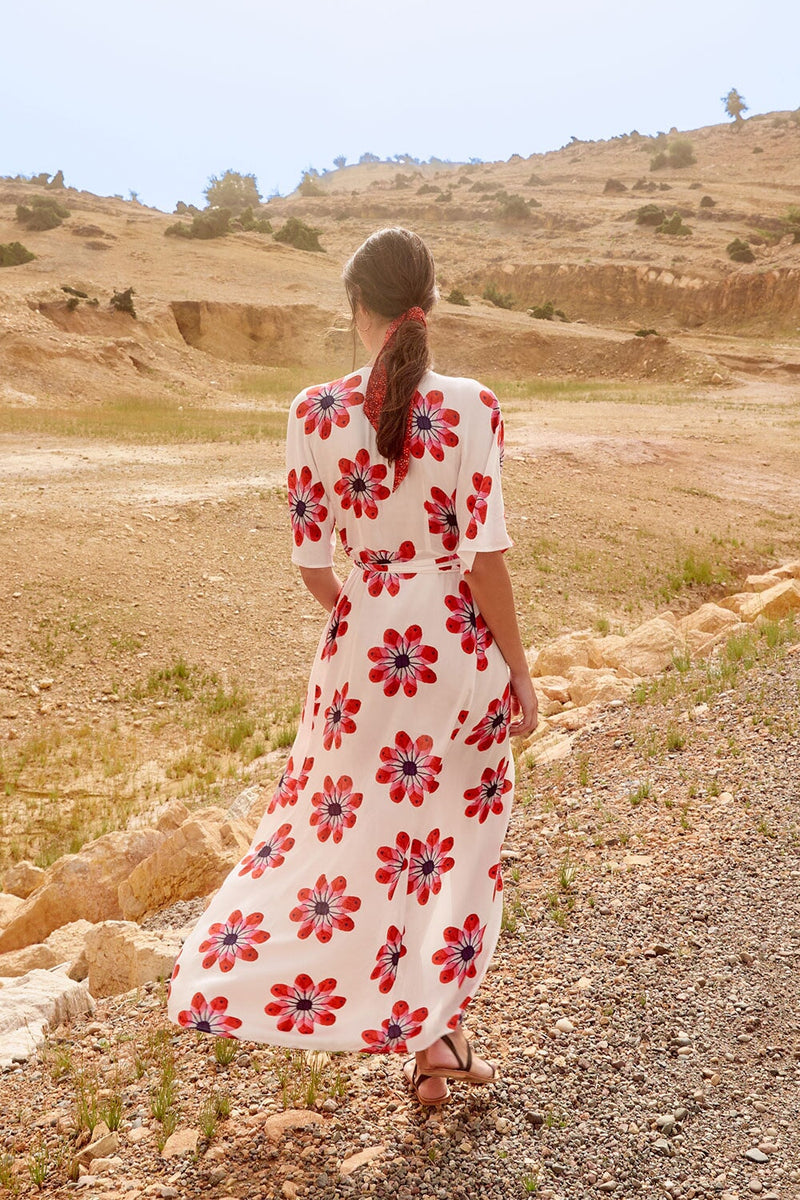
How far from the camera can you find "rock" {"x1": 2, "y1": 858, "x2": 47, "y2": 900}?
630cm

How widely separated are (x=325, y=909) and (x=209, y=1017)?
374mm

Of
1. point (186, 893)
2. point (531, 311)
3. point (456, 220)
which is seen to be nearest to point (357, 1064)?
point (186, 893)

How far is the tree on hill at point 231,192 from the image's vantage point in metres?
57.4

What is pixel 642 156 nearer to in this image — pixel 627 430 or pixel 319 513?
pixel 627 430

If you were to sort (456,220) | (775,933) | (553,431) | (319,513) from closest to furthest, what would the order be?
(319,513)
(775,933)
(553,431)
(456,220)

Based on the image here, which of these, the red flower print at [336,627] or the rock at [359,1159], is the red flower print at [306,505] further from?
the rock at [359,1159]

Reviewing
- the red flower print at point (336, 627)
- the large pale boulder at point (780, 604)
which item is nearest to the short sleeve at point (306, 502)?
the red flower print at point (336, 627)

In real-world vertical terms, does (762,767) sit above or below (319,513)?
below

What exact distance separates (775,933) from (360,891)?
1.83m

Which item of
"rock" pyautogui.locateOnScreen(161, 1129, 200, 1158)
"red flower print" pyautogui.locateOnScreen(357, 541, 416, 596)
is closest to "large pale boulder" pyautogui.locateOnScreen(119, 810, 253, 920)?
"rock" pyautogui.locateOnScreen(161, 1129, 200, 1158)

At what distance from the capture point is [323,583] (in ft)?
9.00

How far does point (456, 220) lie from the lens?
45.8m

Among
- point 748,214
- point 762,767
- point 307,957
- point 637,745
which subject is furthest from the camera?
point 748,214

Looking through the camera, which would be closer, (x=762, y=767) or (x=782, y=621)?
(x=762, y=767)
